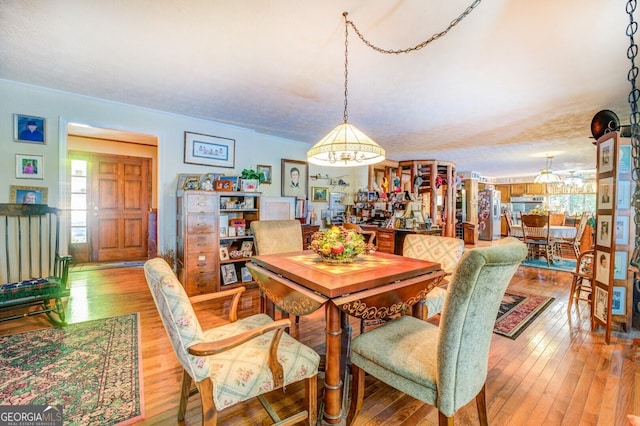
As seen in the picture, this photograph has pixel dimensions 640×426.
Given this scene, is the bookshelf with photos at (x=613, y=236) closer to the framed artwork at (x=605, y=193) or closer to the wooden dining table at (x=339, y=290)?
the framed artwork at (x=605, y=193)

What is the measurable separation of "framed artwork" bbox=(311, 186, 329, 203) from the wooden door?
10.7ft

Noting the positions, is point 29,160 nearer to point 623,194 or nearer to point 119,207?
point 119,207

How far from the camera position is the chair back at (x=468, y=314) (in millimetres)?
1058

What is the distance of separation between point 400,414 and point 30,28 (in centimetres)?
345

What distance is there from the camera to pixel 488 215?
9.62 metres

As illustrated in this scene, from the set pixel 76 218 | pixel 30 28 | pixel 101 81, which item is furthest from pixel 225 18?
pixel 76 218

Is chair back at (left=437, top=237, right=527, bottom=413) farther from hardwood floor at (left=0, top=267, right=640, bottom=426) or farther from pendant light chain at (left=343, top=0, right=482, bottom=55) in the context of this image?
pendant light chain at (left=343, top=0, right=482, bottom=55)

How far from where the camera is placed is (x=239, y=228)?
157 inches

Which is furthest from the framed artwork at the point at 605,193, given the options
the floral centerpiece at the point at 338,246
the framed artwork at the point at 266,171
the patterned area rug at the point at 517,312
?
the framed artwork at the point at 266,171

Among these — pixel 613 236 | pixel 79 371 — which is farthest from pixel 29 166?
pixel 613 236

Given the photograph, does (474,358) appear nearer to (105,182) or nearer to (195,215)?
(195,215)

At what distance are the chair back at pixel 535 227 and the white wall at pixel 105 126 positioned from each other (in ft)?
17.1

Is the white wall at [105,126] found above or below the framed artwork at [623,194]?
above

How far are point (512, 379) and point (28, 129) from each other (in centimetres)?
495
